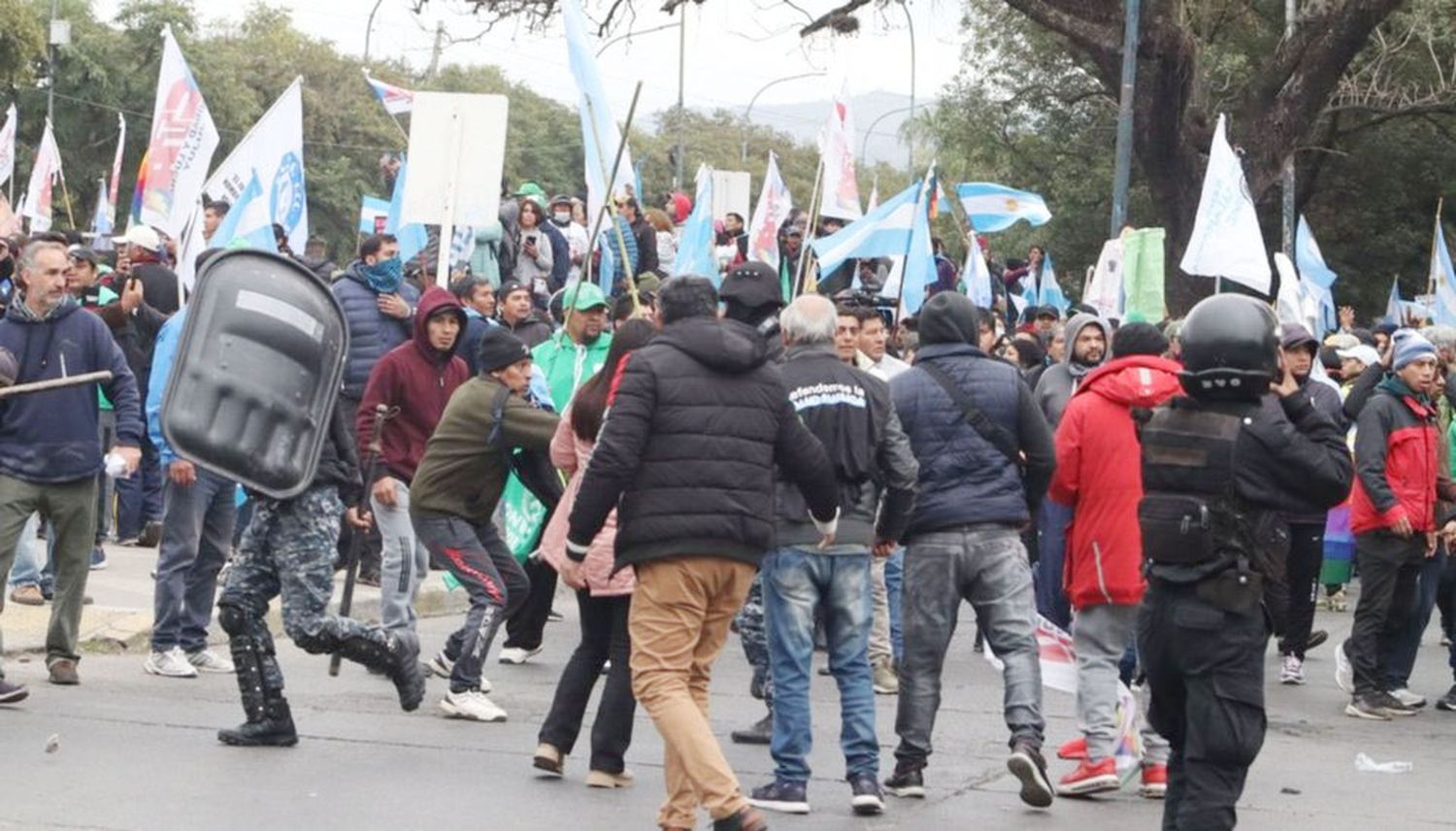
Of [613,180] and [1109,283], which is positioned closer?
[613,180]

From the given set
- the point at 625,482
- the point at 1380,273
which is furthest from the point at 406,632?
the point at 1380,273

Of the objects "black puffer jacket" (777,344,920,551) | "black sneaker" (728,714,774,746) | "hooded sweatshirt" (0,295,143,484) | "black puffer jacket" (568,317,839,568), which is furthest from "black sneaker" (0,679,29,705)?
"black puffer jacket" (777,344,920,551)

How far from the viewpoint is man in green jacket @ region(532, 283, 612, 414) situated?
12.7m

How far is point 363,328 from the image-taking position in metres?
13.1

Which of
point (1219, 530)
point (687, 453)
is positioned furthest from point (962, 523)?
point (1219, 530)

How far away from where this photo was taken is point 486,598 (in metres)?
9.91

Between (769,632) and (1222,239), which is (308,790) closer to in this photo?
(769,632)

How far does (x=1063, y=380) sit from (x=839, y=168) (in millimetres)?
5494

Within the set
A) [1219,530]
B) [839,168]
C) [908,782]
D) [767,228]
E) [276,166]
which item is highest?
[839,168]

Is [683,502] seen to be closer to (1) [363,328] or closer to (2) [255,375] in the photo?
(2) [255,375]

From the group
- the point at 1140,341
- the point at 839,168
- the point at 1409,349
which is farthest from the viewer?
the point at 839,168

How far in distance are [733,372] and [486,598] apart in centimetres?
272

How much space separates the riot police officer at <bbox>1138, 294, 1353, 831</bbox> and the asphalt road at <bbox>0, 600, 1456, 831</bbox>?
60.1 inches

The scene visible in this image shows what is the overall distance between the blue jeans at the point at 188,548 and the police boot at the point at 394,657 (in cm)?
170
